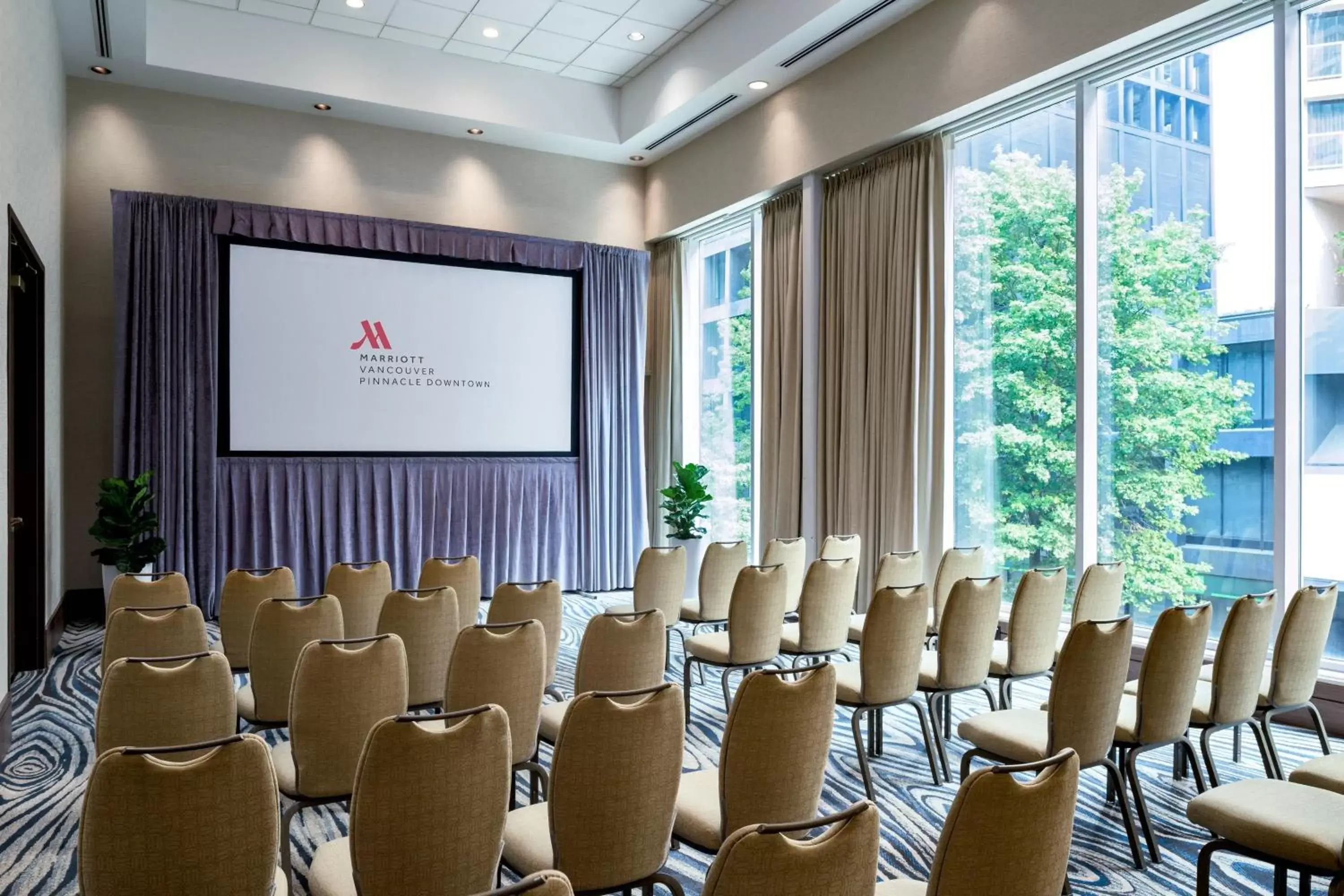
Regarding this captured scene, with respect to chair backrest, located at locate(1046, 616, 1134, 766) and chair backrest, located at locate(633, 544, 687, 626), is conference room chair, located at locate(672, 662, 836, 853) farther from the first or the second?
chair backrest, located at locate(633, 544, 687, 626)

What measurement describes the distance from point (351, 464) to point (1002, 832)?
7.62 meters

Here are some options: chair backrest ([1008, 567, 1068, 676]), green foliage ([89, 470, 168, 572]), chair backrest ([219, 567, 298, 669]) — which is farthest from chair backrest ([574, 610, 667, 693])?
green foliage ([89, 470, 168, 572])

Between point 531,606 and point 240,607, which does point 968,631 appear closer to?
point 531,606

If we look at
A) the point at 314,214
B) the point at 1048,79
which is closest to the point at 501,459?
the point at 314,214

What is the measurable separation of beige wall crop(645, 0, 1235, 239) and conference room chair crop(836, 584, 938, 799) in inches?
146

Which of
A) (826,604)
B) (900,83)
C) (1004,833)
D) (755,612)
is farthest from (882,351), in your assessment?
(1004,833)

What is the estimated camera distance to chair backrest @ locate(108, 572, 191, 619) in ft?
14.5

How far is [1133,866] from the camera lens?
10.5ft

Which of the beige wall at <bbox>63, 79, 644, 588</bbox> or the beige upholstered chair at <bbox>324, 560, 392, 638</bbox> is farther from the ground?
the beige wall at <bbox>63, 79, 644, 588</bbox>

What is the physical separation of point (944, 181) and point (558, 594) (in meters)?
4.36

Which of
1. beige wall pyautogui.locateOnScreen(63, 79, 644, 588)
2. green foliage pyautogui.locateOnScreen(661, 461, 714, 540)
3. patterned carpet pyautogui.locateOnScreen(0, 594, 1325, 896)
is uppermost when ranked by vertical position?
beige wall pyautogui.locateOnScreen(63, 79, 644, 588)

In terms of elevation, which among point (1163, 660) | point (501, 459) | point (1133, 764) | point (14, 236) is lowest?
point (1133, 764)

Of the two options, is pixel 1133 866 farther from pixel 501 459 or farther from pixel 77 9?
pixel 77 9

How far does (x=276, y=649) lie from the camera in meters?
3.66
